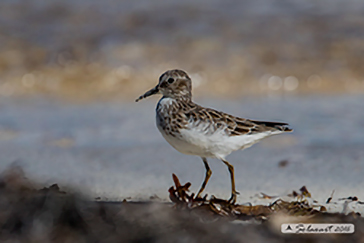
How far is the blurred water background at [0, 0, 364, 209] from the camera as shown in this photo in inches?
144

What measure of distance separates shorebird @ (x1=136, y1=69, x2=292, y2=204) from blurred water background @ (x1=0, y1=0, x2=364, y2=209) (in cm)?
41

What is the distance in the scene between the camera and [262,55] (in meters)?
7.64

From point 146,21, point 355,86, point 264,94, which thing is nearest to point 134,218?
point 264,94

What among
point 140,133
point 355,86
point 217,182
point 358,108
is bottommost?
point 217,182

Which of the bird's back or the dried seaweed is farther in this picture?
the bird's back

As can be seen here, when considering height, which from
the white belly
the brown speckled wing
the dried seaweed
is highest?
the brown speckled wing

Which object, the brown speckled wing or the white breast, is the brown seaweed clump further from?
the brown speckled wing

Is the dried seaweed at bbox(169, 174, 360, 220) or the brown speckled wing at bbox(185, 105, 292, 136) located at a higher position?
the brown speckled wing at bbox(185, 105, 292, 136)

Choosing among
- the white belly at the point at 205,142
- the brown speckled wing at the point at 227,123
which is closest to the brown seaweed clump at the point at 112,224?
the white belly at the point at 205,142

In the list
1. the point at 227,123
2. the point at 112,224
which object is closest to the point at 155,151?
the point at 227,123

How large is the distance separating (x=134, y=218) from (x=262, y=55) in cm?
577

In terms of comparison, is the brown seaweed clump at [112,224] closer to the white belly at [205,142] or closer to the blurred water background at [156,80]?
the white belly at [205,142]

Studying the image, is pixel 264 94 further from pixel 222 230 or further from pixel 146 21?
pixel 222 230

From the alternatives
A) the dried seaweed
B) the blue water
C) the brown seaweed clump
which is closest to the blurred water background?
the blue water
